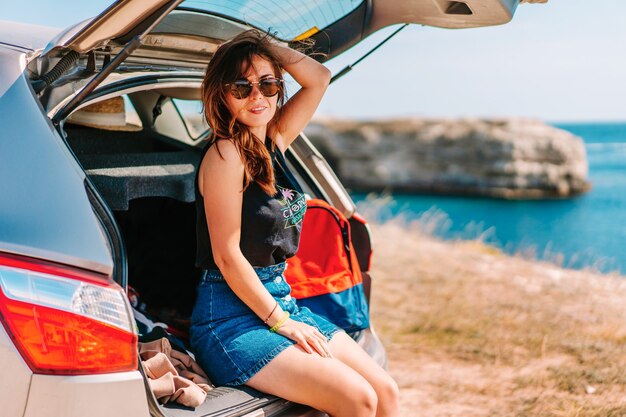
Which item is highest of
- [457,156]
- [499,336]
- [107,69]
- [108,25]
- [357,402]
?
[108,25]

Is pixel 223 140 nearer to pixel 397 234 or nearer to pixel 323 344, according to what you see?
pixel 323 344

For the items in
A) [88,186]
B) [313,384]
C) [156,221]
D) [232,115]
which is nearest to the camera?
[88,186]

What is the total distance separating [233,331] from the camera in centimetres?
236

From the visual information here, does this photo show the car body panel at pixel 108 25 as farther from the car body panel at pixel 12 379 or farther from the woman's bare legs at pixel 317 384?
the woman's bare legs at pixel 317 384

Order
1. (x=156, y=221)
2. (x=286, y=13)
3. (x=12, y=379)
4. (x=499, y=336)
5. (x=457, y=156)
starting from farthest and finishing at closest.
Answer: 1. (x=457, y=156)
2. (x=499, y=336)
3. (x=156, y=221)
4. (x=286, y=13)
5. (x=12, y=379)

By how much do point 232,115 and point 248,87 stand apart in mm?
121

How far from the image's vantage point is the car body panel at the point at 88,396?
168 cm

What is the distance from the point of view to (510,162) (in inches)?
1895

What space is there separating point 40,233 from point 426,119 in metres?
52.1

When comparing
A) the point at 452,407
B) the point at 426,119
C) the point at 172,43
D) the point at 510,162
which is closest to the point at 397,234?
the point at 452,407

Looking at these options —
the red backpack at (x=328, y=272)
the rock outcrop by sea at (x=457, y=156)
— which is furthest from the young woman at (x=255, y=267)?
the rock outcrop by sea at (x=457, y=156)

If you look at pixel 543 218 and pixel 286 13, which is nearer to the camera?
pixel 286 13

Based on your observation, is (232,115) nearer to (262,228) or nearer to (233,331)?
(262,228)

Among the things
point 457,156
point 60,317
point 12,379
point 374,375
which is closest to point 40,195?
point 60,317
